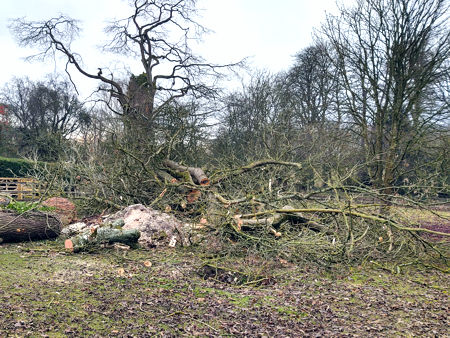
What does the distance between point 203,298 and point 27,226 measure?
4638mm

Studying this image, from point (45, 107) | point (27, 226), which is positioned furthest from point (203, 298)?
point (45, 107)

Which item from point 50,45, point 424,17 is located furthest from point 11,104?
point 424,17

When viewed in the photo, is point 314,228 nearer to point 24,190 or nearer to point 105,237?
point 105,237

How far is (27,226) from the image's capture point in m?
7.74

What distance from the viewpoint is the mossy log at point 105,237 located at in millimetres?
7076

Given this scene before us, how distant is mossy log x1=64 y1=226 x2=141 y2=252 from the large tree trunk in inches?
40.8

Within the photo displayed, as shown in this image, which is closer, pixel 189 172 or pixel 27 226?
pixel 27 226

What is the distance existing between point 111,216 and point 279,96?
12.8 metres

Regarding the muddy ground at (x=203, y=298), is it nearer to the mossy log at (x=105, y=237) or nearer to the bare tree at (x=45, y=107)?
the mossy log at (x=105, y=237)

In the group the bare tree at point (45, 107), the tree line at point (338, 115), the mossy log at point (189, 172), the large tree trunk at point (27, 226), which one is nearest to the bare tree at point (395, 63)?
the tree line at point (338, 115)

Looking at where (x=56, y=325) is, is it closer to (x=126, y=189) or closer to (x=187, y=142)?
(x=126, y=189)

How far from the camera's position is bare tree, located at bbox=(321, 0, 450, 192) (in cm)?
1066

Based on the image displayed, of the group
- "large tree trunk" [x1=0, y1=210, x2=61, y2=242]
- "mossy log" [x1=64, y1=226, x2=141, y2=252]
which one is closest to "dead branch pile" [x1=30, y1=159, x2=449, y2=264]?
"mossy log" [x1=64, y1=226, x2=141, y2=252]

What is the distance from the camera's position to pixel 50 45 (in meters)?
17.1
